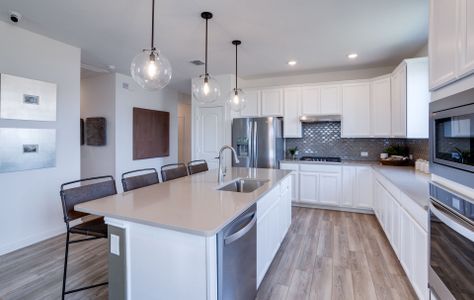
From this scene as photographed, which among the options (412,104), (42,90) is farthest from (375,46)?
(42,90)

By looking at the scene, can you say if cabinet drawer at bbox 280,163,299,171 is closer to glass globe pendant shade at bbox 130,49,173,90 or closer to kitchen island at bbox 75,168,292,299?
kitchen island at bbox 75,168,292,299

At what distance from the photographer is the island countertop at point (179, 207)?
4.25 ft

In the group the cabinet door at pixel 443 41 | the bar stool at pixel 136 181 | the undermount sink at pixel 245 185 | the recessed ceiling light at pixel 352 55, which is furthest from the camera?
the recessed ceiling light at pixel 352 55

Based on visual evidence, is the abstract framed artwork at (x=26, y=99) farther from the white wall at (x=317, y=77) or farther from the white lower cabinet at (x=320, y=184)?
the white lower cabinet at (x=320, y=184)

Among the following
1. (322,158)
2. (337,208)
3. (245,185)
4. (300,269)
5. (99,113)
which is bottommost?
(300,269)

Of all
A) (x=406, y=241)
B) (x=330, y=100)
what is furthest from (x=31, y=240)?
(x=330, y=100)

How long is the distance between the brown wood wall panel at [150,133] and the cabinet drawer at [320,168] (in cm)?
329

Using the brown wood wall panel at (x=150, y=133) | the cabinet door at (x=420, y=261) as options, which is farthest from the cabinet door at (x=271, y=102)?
the cabinet door at (x=420, y=261)

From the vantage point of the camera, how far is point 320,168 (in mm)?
4242

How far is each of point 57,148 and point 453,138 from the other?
405 centimetres

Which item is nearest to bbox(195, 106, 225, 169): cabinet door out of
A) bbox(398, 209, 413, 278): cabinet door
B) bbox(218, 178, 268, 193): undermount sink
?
bbox(218, 178, 268, 193): undermount sink

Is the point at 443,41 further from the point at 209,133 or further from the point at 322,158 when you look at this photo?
the point at 209,133

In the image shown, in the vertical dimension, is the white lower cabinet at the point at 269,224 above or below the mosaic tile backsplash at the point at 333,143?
below

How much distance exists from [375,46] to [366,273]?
2934 mm
